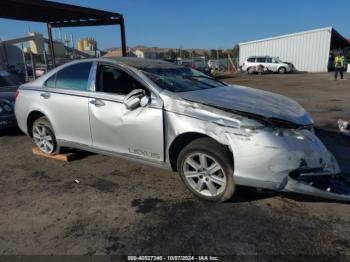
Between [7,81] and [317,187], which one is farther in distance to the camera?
[7,81]

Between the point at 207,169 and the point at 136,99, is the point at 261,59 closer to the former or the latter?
the point at 136,99

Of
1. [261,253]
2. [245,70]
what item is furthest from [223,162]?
[245,70]

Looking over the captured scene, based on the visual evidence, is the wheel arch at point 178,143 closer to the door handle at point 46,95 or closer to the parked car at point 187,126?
the parked car at point 187,126

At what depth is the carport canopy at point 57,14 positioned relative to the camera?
999 centimetres

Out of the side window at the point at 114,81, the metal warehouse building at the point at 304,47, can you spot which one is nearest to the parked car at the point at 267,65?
the metal warehouse building at the point at 304,47

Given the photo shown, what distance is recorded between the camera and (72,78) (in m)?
4.65

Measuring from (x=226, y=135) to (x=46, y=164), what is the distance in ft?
10.3

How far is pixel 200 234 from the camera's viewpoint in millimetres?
2922

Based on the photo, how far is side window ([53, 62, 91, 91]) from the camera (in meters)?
4.46

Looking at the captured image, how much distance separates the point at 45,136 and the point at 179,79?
2476 mm

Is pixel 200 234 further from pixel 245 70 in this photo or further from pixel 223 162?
pixel 245 70

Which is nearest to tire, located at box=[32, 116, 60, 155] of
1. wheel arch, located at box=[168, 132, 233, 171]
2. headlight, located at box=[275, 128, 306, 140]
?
wheel arch, located at box=[168, 132, 233, 171]

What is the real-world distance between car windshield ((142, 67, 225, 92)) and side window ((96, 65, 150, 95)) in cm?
23

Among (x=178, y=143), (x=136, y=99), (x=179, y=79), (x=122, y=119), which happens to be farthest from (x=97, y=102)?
(x=178, y=143)
